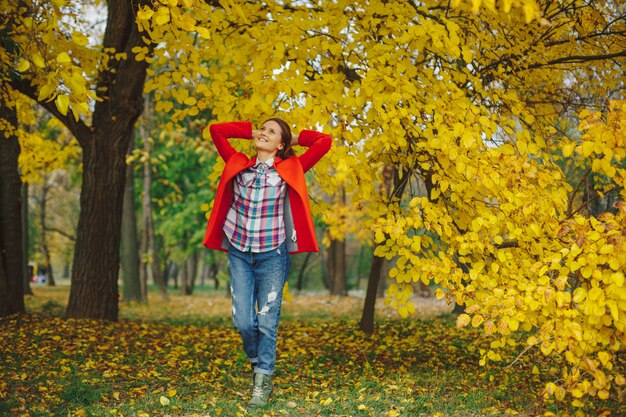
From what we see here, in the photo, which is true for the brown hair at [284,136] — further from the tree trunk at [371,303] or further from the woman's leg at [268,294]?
the tree trunk at [371,303]

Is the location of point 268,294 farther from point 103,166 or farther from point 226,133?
point 103,166

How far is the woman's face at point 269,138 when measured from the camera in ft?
13.7

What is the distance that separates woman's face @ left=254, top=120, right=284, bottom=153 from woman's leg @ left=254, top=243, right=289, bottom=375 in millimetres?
697

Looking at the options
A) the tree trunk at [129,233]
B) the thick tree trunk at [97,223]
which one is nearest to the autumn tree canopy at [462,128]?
the thick tree trunk at [97,223]

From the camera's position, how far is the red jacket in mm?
4059

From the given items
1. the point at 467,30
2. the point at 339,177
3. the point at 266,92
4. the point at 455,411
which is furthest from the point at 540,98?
the point at 455,411

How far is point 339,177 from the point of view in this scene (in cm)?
496

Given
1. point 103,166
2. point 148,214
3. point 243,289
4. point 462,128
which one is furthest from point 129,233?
point 462,128

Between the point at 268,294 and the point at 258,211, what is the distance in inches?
23.1

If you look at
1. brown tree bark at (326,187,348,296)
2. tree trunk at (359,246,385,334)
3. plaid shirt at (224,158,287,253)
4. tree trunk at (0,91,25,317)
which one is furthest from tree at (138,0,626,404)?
brown tree bark at (326,187,348,296)

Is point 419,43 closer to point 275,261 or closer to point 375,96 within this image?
point 375,96

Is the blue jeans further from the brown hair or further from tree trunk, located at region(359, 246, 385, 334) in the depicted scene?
tree trunk, located at region(359, 246, 385, 334)

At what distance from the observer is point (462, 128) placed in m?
3.98

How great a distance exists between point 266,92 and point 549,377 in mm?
3298
